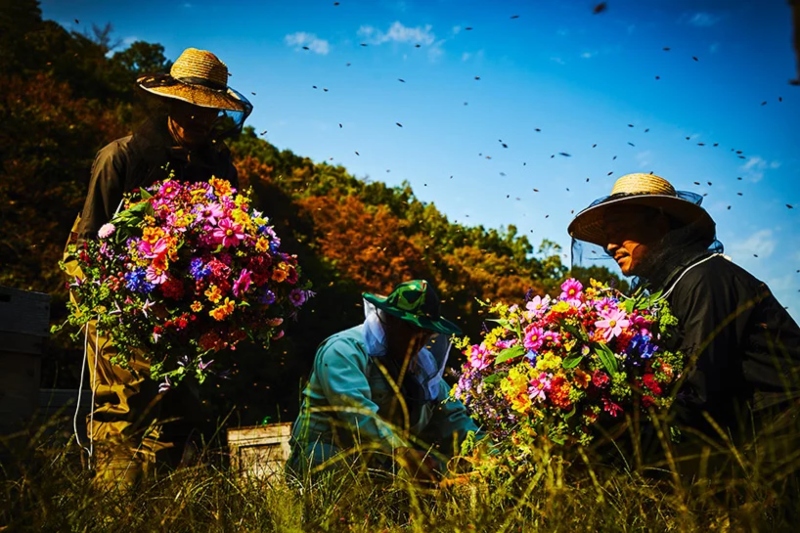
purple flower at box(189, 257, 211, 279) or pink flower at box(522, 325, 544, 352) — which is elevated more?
purple flower at box(189, 257, 211, 279)

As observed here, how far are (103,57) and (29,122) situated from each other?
2786mm

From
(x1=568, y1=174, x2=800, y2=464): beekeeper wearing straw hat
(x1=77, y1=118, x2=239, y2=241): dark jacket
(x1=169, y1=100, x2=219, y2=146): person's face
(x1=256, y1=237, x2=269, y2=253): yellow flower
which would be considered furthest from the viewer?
(x1=169, y1=100, x2=219, y2=146): person's face

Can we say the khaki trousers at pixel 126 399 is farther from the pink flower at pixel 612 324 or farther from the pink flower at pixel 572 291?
the pink flower at pixel 612 324

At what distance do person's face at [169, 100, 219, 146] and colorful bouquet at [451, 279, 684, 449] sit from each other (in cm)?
187

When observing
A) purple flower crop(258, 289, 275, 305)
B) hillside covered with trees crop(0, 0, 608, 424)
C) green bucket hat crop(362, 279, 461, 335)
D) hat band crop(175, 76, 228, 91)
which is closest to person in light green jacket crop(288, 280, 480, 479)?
green bucket hat crop(362, 279, 461, 335)

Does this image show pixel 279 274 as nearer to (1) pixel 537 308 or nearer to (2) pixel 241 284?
(2) pixel 241 284

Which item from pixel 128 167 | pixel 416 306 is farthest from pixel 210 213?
pixel 416 306

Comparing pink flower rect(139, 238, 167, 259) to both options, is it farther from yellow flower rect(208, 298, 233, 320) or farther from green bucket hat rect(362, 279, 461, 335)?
green bucket hat rect(362, 279, 461, 335)

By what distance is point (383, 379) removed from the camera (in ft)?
14.9

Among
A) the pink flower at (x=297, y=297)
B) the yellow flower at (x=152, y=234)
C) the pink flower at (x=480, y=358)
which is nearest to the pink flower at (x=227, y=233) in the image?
the yellow flower at (x=152, y=234)

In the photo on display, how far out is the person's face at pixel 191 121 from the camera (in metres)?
4.18

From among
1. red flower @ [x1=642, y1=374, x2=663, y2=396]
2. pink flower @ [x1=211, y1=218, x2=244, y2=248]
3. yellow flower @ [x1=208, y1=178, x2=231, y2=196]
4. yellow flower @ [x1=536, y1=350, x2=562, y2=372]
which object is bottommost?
red flower @ [x1=642, y1=374, x2=663, y2=396]

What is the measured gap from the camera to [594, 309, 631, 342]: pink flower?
3094 mm

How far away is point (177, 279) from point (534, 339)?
1.64 meters
